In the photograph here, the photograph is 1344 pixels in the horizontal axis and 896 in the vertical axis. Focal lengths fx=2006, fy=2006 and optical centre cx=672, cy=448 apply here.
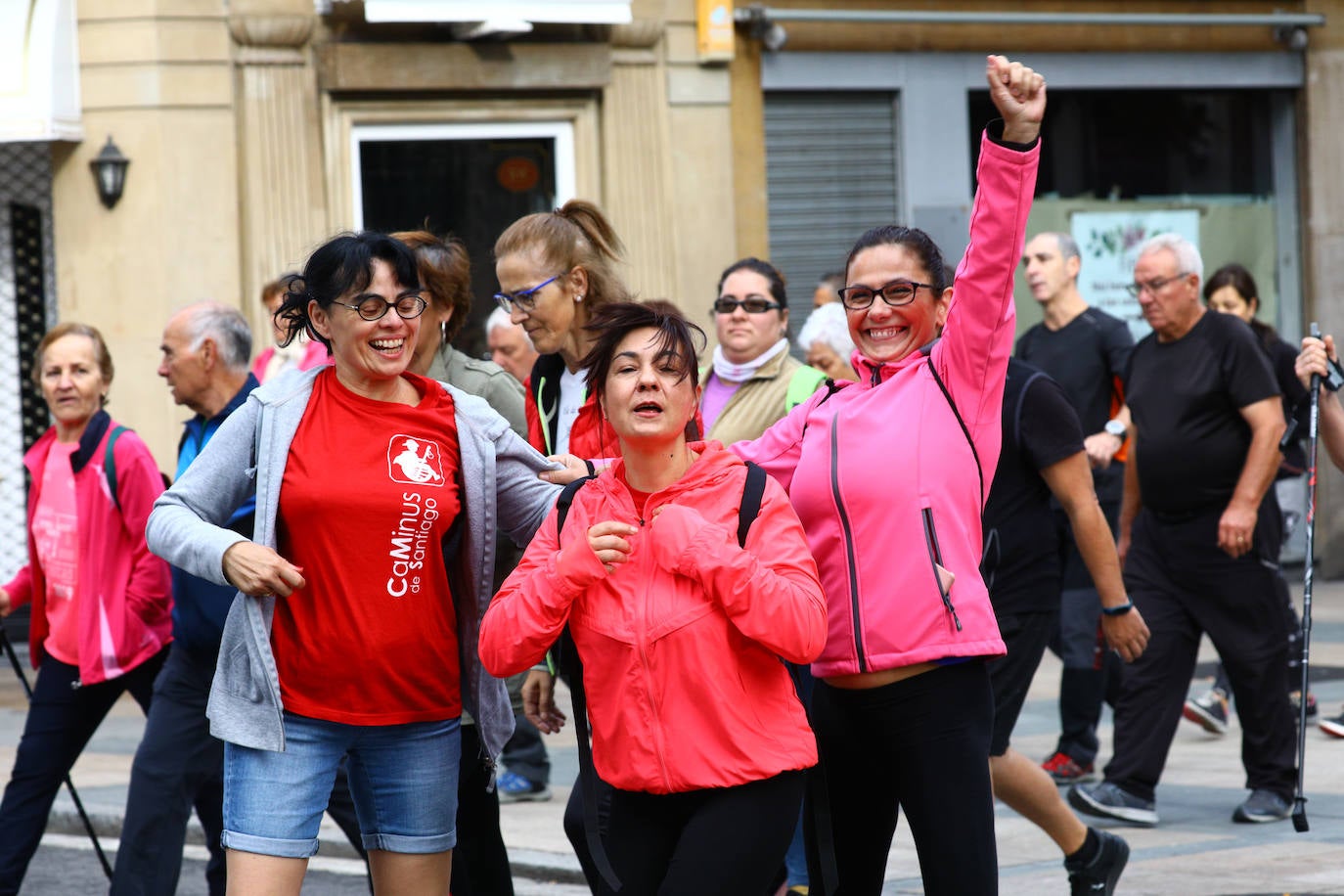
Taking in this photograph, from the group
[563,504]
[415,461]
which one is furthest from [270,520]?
[563,504]

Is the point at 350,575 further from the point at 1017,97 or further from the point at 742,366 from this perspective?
the point at 742,366

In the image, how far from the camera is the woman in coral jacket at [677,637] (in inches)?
155

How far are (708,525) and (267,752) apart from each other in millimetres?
1156

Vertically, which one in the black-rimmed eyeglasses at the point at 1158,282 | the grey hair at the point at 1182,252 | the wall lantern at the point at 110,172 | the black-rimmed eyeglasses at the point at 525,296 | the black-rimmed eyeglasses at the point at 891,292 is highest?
the wall lantern at the point at 110,172

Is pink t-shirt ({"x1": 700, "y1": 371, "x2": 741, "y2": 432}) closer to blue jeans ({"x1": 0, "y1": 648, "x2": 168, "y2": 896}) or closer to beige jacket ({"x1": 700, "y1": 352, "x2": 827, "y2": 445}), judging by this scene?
beige jacket ({"x1": 700, "y1": 352, "x2": 827, "y2": 445})

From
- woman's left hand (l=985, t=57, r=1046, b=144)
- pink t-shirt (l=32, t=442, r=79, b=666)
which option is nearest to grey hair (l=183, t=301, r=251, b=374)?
pink t-shirt (l=32, t=442, r=79, b=666)

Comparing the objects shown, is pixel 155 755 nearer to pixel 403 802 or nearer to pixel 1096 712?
pixel 403 802

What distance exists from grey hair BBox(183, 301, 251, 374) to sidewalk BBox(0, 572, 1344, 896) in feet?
7.27

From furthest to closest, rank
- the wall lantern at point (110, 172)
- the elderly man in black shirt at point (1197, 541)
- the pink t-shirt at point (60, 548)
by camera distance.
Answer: the wall lantern at point (110, 172) < the elderly man in black shirt at point (1197, 541) < the pink t-shirt at point (60, 548)

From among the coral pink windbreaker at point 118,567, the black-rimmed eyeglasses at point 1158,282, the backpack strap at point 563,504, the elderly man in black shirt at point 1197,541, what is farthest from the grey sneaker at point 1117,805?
the backpack strap at point 563,504

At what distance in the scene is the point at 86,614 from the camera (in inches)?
246

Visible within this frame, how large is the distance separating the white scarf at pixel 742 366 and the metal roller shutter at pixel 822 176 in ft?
28.4

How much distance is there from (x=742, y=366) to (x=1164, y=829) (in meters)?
2.57

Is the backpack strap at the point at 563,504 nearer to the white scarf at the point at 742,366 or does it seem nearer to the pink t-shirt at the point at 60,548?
the white scarf at the point at 742,366
